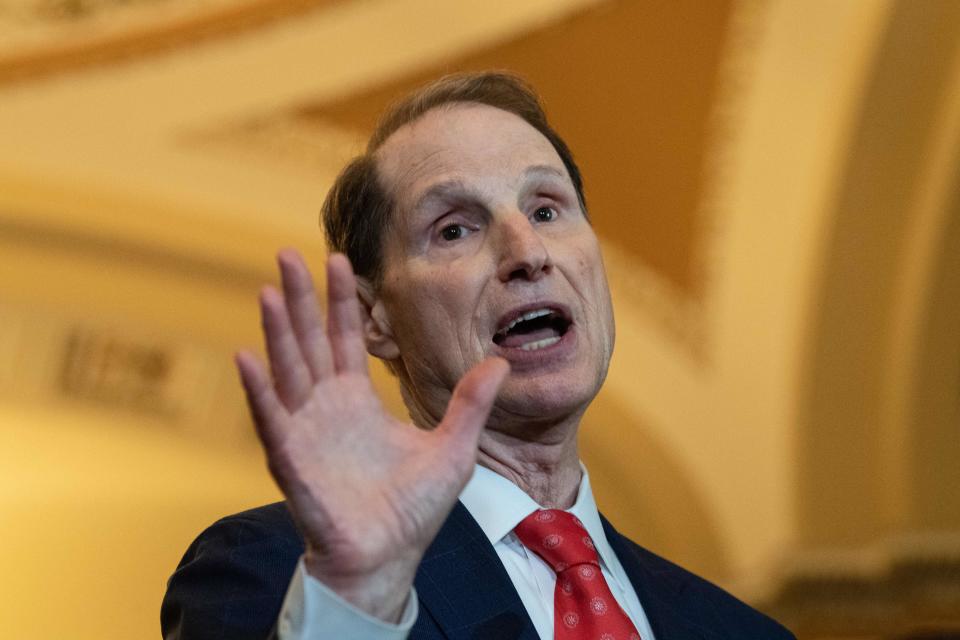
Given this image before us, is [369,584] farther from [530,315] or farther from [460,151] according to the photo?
[460,151]

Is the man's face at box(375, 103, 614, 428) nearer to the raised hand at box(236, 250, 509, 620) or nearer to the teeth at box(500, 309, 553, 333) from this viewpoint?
the teeth at box(500, 309, 553, 333)

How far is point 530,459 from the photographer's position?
1.95m

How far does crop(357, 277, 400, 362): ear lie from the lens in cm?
212

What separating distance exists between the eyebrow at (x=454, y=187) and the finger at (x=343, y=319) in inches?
22.7

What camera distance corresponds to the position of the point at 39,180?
6.11 m

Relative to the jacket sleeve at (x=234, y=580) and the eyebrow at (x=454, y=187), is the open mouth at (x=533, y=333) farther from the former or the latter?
the jacket sleeve at (x=234, y=580)

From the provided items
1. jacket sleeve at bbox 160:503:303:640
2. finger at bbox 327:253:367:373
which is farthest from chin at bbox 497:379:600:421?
finger at bbox 327:253:367:373

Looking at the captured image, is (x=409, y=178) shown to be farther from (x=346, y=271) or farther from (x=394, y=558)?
(x=394, y=558)

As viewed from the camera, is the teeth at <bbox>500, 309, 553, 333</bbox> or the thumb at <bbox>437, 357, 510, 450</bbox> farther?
the teeth at <bbox>500, 309, 553, 333</bbox>

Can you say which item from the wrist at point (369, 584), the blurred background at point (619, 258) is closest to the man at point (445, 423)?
the wrist at point (369, 584)

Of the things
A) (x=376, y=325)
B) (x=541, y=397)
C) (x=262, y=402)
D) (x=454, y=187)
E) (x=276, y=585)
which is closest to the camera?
(x=262, y=402)

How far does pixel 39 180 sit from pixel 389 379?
1.80m

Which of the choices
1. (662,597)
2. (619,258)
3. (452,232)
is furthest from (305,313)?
(619,258)

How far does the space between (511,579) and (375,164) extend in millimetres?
732
